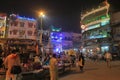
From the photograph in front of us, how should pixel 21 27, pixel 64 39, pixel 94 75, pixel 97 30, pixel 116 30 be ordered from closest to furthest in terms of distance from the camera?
1. pixel 94 75
2. pixel 116 30
3. pixel 21 27
4. pixel 97 30
5. pixel 64 39

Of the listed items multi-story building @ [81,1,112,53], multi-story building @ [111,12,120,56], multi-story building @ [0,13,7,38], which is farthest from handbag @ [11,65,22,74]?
multi-story building @ [81,1,112,53]

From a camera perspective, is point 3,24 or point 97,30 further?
point 97,30

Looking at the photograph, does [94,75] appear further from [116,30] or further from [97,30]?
[97,30]

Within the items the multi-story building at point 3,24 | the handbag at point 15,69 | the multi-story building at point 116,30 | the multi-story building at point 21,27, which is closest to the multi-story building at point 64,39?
the multi-story building at point 21,27

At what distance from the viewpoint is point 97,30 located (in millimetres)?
63219

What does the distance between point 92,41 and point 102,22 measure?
712 cm

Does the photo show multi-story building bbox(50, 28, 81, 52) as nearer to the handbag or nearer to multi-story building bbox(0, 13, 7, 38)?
multi-story building bbox(0, 13, 7, 38)

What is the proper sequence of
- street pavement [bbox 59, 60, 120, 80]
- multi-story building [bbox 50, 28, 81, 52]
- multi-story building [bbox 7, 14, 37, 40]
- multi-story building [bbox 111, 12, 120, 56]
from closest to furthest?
street pavement [bbox 59, 60, 120, 80] < multi-story building [bbox 111, 12, 120, 56] < multi-story building [bbox 7, 14, 37, 40] < multi-story building [bbox 50, 28, 81, 52]

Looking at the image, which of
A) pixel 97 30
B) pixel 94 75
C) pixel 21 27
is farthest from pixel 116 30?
pixel 94 75

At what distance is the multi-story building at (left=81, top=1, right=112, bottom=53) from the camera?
189 ft

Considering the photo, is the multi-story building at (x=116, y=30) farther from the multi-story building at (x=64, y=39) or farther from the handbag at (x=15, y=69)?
the handbag at (x=15, y=69)

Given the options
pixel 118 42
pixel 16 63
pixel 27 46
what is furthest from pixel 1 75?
pixel 118 42

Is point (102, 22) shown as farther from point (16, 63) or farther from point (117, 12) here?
point (16, 63)

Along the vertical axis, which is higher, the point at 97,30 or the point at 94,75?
the point at 97,30
